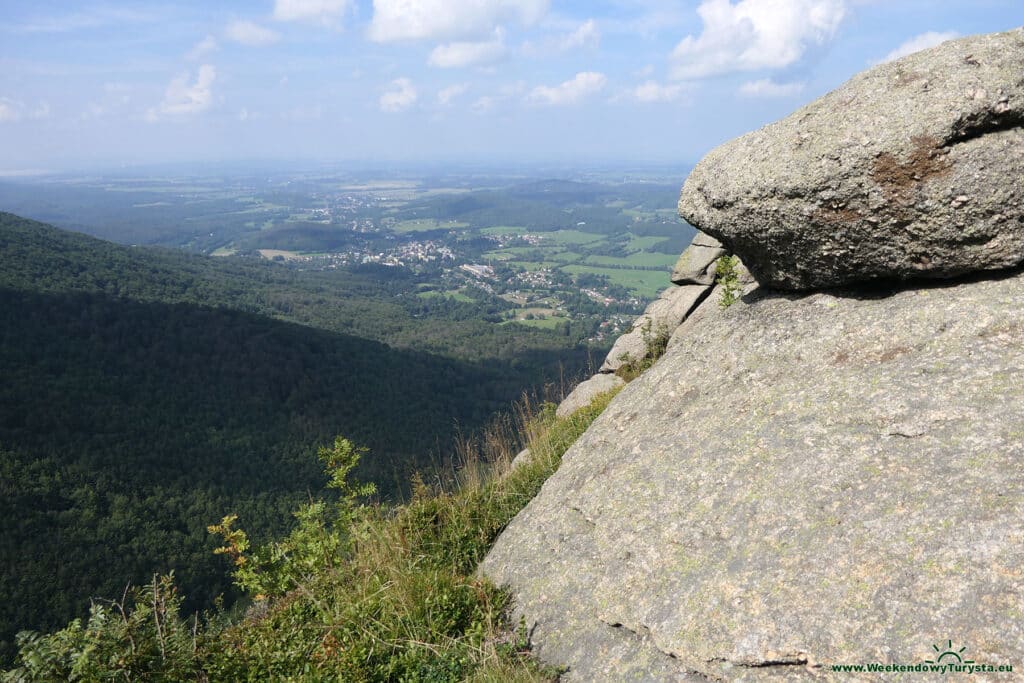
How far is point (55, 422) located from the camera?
82000 mm

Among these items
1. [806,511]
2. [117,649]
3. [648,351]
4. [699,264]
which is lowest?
[648,351]

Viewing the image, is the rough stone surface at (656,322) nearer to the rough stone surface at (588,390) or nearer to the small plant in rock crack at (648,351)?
the small plant in rock crack at (648,351)

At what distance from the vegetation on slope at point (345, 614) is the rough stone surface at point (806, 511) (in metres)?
0.56

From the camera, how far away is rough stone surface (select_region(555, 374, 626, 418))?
1490 centimetres

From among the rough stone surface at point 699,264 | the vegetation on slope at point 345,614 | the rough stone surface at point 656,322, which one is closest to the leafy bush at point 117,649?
the vegetation on slope at point 345,614

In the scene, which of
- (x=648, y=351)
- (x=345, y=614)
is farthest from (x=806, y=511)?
(x=648, y=351)

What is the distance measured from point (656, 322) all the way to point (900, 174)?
12165 millimetres

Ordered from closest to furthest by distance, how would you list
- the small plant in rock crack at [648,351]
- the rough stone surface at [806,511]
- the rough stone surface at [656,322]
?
the rough stone surface at [806,511]
the small plant in rock crack at [648,351]
the rough stone surface at [656,322]

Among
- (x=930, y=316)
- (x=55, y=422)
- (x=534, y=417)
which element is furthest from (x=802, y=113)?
(x=55, y=422)

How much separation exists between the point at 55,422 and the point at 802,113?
106003mm

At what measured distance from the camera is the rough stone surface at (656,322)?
53.8 ft

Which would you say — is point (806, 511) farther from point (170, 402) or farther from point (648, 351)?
point (170, 402)

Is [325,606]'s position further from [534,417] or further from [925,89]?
[925,89]

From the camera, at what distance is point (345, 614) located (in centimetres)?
532
